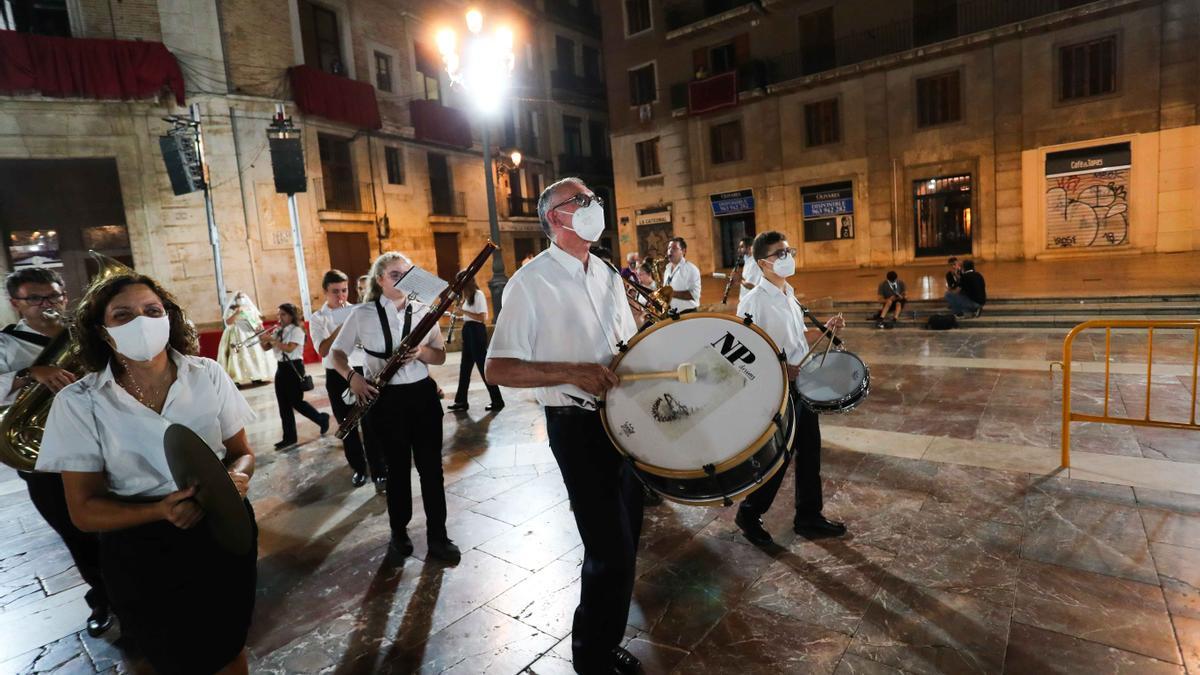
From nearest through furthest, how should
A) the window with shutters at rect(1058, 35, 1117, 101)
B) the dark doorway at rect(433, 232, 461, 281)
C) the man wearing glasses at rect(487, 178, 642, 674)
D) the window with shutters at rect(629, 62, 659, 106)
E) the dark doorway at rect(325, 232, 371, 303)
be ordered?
the man wearing glasses at rect(487, 178, 642, 674)
the window with shutters at rect(1058, 35, 1117, 101)
the dark doorway at rect(325, 232, 371, 303)
the dark doorway at rect(433, 232, 461, 281)
the window with shutters at rect(629, 62, 659, 106)

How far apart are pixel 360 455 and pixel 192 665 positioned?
3742 mm

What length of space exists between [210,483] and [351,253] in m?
19.9

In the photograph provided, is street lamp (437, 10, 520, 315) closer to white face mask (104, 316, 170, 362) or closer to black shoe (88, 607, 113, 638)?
black shoe (88, 607, 113, 638)

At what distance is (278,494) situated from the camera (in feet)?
17.8

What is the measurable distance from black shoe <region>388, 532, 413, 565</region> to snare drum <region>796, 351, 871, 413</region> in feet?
8.94

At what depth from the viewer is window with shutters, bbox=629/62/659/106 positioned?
26844mm

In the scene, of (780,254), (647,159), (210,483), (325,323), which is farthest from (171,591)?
(647,159)

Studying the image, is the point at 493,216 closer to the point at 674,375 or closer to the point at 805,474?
the point at 805,474

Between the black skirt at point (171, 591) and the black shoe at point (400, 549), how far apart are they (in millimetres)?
2005

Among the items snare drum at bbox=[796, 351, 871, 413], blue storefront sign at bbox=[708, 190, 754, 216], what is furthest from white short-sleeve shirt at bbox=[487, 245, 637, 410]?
blue storefront sign at bbox=[708, 190, 754, 216]

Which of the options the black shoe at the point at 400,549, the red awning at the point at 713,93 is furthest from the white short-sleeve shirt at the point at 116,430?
the red awning at the point at 713,93

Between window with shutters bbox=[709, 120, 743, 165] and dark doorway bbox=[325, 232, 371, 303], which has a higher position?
window with shutters bbox=[709, 120, 743, 165]

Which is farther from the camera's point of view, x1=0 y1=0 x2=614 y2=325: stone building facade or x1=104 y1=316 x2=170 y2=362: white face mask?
x1=0 y1=0 x2=614 y2=325: stone building facade

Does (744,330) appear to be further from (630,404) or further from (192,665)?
(192,665)
